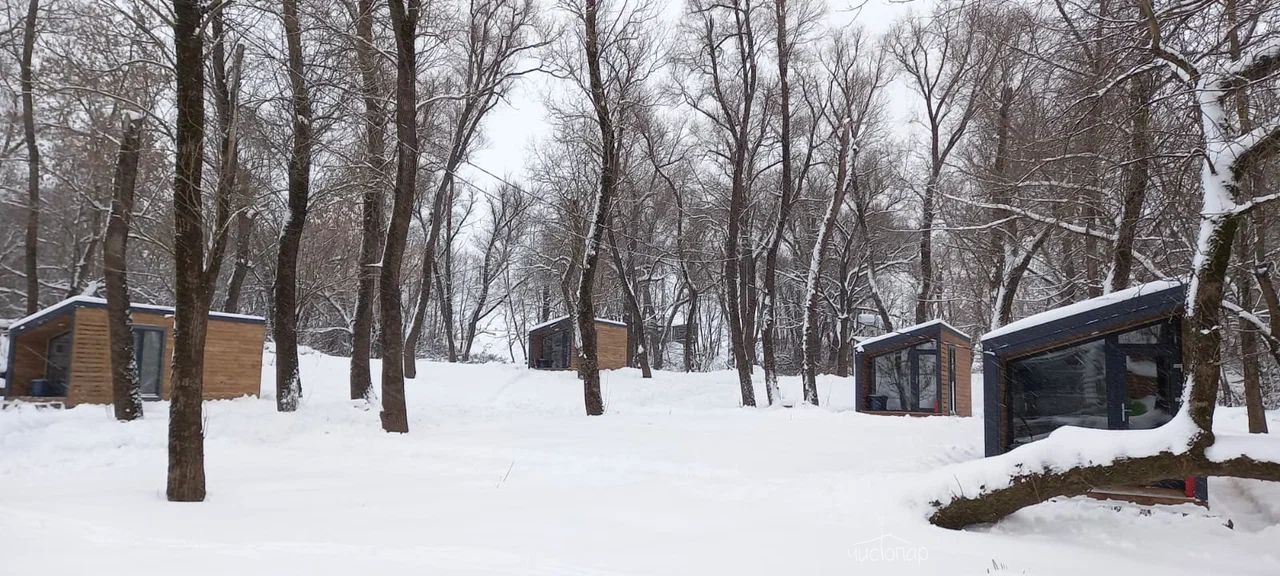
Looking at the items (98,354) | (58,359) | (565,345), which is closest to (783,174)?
(565,345)

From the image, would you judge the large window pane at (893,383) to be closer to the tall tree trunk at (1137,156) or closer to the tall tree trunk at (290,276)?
the tall tree trunk at (1137,156)

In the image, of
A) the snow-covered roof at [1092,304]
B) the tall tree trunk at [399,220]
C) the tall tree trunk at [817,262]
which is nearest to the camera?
the snow-covered roof at [1092,304]

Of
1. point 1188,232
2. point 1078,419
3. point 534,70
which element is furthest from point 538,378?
point 1188,232

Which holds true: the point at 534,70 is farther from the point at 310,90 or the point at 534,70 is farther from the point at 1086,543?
the point at 1086,543

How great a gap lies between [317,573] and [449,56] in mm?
15716

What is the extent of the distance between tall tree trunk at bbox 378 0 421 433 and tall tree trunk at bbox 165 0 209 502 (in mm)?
4486

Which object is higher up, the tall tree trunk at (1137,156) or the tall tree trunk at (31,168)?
the tall tree trunk at (31,168)

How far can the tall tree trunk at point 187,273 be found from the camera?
5.84 m

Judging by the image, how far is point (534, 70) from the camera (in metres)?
12.0

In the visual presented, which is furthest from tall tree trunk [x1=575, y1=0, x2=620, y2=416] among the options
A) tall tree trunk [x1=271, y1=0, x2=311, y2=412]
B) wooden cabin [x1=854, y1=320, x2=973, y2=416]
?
wooden cabin [x1=854, y1=320, x2=973, y2=416]

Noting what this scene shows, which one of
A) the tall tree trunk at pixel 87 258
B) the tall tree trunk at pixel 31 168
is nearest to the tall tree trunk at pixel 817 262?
the tall tree trunk at pixel 87 258

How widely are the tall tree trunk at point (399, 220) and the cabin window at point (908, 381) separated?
1089cm

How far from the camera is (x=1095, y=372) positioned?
8.40m

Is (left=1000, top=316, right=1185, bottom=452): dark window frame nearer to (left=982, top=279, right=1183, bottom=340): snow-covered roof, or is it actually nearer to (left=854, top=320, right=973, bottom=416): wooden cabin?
(left=982, top=279, right=1183, bottom=340): snow-covered roof
